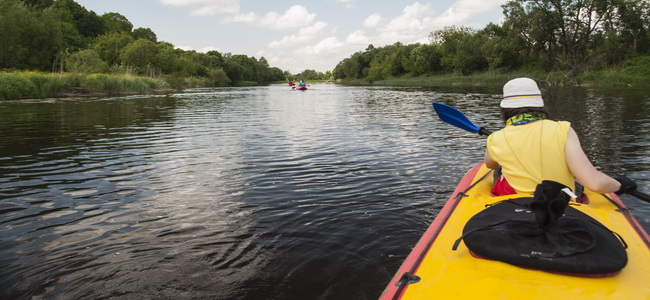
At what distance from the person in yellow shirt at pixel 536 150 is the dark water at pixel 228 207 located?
1.50 meters

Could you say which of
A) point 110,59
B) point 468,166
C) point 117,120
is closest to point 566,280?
point 468,166

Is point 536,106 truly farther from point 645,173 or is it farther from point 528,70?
point 528,70

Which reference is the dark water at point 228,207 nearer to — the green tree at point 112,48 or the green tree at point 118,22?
the green tree at point 112,48

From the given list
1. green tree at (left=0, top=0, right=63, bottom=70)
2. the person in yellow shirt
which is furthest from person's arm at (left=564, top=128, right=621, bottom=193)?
green tree at (left=0, top=0, right=63, bottom=70)

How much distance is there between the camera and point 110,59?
70.8 metres

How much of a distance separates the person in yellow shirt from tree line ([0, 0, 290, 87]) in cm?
3218

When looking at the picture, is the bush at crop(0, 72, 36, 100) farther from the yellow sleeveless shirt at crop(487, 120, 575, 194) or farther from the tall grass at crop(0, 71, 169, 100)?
the yellow sleeveless shirt at crop(487, 120, 575, 194)

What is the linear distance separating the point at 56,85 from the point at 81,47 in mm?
56265

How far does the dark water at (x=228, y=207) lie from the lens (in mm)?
3641

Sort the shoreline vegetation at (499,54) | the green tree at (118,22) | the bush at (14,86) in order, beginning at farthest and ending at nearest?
the green tree at (118,22) → the shoreline vegetation at (499,54) → the bush at (14,86)

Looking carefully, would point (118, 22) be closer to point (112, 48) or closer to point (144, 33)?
point (144, 33)

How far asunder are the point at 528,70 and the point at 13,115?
50108 mm

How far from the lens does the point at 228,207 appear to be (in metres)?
5.52

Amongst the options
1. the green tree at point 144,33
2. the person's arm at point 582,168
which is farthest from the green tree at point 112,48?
the person's arm at point 582,168
